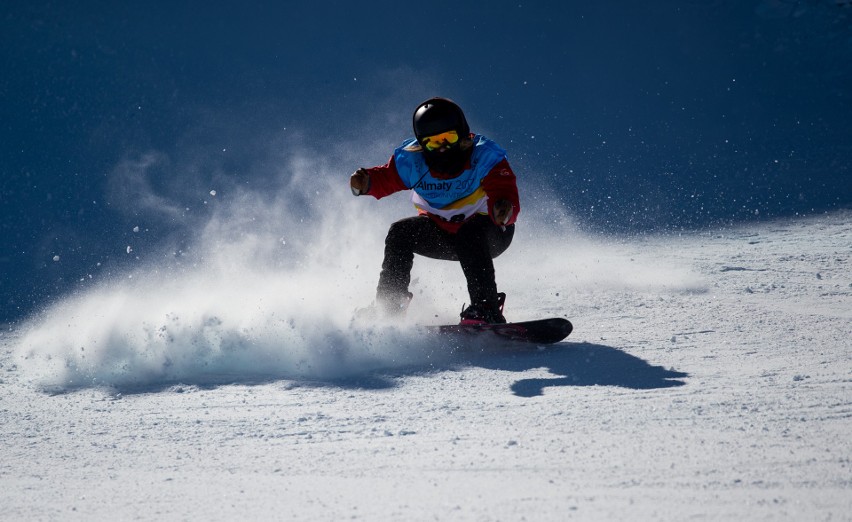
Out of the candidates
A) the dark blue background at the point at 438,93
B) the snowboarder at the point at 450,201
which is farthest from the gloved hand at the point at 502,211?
the dark blue background at the point at 438,93

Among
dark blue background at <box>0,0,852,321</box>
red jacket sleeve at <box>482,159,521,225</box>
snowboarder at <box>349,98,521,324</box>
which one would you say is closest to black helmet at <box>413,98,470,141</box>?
snowboarder at <box>349,98,521,324</box>

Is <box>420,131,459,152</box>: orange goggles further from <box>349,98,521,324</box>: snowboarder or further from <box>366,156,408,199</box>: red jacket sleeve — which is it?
<box>366,156,408,199</box>: red jacket sleeve

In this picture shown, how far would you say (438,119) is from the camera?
168 inches

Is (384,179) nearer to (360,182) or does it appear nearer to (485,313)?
(360,182)

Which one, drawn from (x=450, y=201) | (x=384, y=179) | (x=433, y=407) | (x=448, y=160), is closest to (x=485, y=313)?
(x=450, y=201)

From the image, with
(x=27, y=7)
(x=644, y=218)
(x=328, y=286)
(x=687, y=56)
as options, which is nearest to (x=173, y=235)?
(x=328, y=286)

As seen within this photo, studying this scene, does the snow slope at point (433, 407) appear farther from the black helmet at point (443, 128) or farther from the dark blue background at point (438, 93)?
the dark blue background at point (438, 93)

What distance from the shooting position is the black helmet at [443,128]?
14.0ft

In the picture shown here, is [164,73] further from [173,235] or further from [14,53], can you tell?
[173,235]

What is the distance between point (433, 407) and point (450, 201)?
145cm

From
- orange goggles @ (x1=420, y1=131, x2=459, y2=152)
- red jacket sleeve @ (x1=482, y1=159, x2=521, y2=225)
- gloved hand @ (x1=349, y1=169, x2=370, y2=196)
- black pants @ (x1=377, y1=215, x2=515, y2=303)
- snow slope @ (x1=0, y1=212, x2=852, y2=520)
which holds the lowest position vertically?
snow slope @ (x1=0, y1=212, x2=852, y2=520)

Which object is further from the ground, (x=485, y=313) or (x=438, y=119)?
(x=438, y=119)

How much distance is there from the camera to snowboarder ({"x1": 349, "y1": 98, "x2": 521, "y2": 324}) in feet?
14.1

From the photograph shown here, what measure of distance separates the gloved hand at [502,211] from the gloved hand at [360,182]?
2.66 feet
